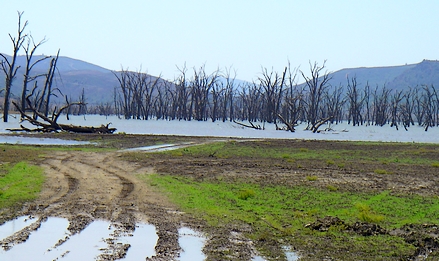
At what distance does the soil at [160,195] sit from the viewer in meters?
7.83

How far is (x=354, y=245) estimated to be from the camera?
309 inches

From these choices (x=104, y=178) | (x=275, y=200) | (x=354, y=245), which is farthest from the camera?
(x=104, y=178)

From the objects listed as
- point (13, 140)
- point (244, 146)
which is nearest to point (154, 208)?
point (244, 146)

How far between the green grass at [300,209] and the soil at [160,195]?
0.36m

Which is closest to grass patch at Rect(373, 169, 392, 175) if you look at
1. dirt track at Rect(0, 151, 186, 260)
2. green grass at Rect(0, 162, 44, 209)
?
dirt track at Rect(0, 151, 186, 260)

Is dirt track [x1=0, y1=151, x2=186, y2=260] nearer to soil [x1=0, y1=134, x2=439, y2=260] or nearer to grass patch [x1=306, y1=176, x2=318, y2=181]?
soil [x1=0, y1=134, x2=439, y2=260]

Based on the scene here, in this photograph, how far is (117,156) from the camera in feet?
69.4

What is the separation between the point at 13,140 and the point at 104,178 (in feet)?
57.5

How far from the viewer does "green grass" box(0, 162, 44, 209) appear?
10755 mm

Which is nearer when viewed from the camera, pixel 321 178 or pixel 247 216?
pixel 247 216

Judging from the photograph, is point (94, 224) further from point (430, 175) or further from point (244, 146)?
point (244, 146)

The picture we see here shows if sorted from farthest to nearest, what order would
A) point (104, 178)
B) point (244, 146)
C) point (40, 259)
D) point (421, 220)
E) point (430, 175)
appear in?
point (244, 146) → point (430, 175) → point (104, 178) → point (421, 220) → point (40, 259)

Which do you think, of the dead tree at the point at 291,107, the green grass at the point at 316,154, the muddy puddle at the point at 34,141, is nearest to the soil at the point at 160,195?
the green grass at the point at 316,154

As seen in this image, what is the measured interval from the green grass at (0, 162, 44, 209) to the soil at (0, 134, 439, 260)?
32cm
